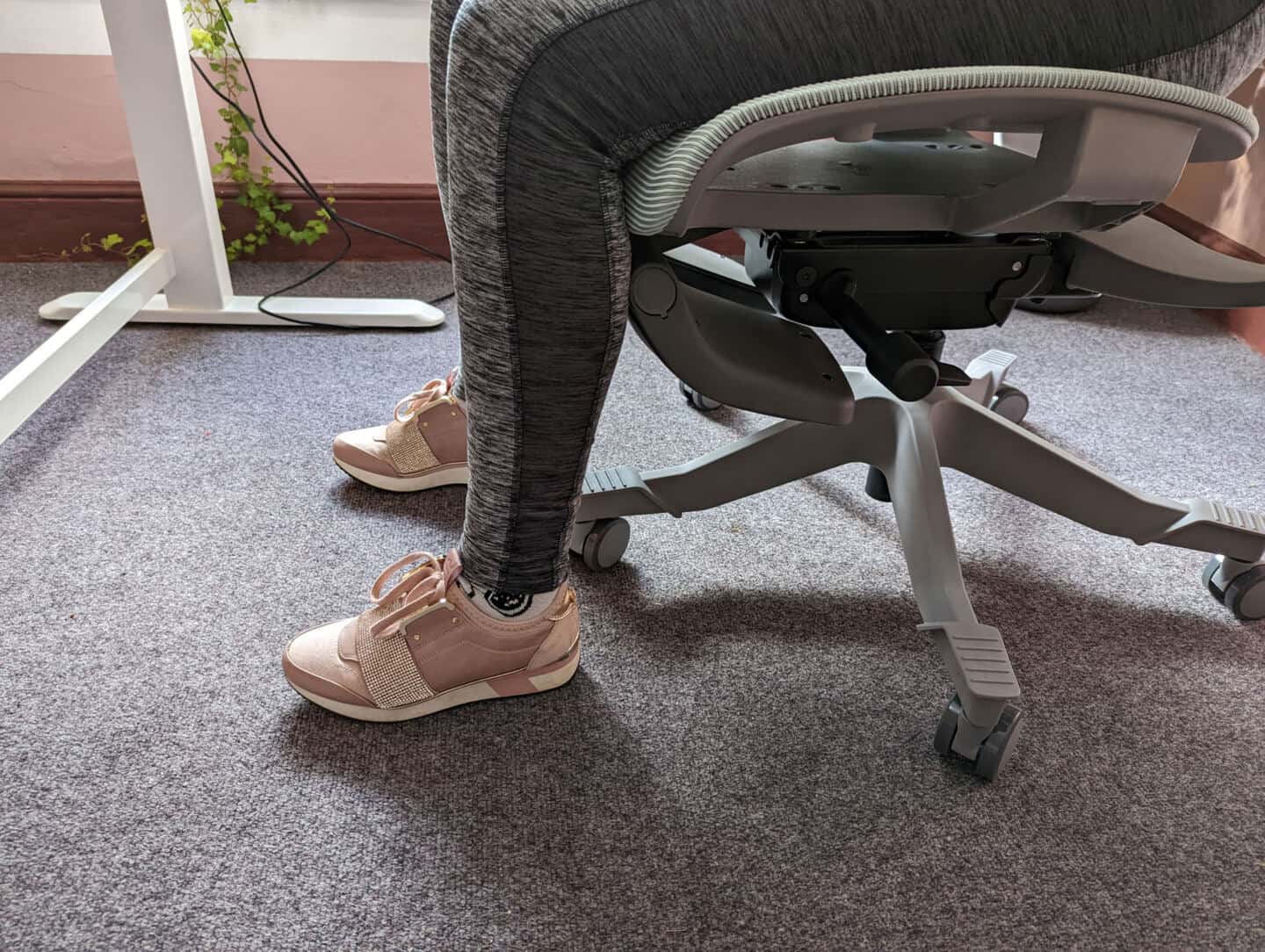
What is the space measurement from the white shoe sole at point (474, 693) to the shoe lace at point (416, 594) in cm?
6

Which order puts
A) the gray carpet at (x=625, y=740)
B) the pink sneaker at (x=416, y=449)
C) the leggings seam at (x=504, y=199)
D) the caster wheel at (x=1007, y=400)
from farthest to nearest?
the caster wheel at (x=1007, y=400) → the pink sneaker at (x=416, y=449) → the gray carpet at (x=625, y=740) → the leggings seam at (x=504, y=199)

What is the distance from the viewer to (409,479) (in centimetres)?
100

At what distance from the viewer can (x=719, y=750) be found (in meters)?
0.71

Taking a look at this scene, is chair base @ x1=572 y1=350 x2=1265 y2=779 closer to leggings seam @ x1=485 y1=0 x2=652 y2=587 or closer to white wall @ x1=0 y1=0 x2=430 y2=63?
leggings seam @ x1=485 y1=0 x2=652 y2=587

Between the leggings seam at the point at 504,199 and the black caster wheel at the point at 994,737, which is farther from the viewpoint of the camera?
the black caster wheel at the point at 994,737

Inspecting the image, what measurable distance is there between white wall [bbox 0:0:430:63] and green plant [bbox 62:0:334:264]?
44 millimetres

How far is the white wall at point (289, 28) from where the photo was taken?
144cm

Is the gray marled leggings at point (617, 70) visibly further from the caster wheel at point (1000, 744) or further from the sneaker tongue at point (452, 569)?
the caster wheel at point (1000, 744)

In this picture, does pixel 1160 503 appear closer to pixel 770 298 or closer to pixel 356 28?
pixel 770 298

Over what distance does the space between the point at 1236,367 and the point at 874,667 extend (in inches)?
39.5

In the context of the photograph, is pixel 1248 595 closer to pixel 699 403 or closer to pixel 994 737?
pixel 994 737

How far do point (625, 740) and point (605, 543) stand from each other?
222 mm

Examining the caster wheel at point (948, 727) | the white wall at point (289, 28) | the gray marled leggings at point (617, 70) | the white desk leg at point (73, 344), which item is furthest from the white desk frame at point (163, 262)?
the caster wheel at point (948, 727)

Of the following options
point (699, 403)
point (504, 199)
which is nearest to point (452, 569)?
point (504, 199)
